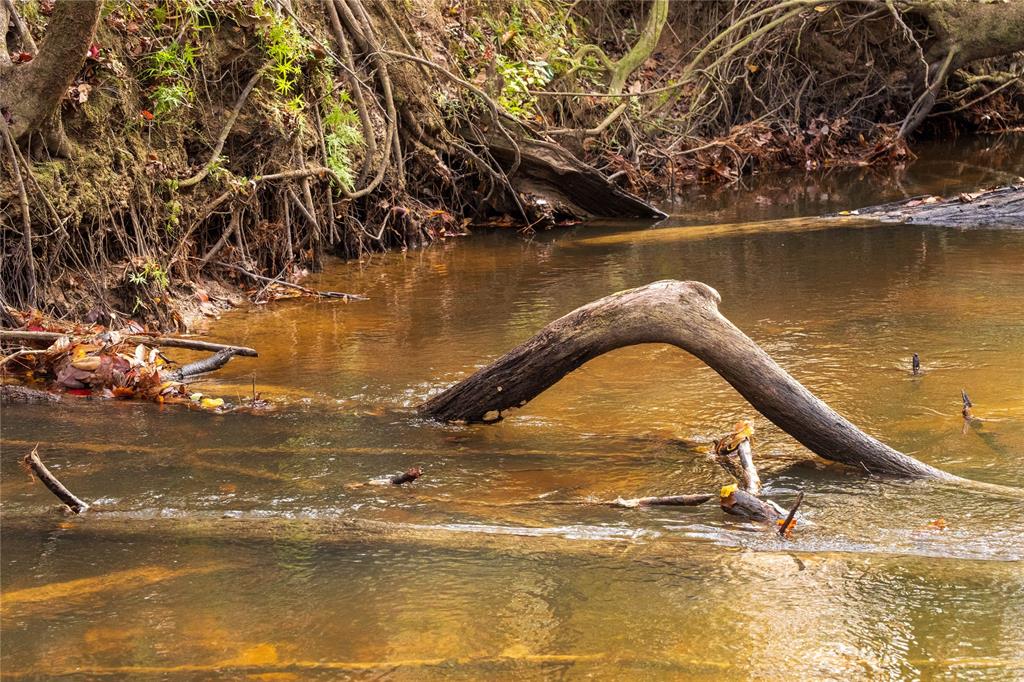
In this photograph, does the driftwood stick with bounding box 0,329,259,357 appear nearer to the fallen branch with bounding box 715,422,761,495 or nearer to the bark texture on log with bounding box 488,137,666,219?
the fallen branch with bounding box 715,422,761,495

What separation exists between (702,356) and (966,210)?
19.3 feet

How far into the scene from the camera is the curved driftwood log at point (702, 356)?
4.04m

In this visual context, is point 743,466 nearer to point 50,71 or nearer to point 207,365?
point 207,365

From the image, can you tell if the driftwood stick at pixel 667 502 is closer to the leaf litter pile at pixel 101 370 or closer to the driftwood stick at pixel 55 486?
the driftwood stick at pixel 55 486

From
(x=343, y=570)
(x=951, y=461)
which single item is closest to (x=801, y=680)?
(x=343, y=570)

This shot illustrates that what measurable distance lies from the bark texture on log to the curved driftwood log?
594cm

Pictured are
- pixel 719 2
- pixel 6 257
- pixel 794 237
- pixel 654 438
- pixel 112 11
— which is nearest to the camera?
pixel 654 438

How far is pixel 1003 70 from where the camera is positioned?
15422mm

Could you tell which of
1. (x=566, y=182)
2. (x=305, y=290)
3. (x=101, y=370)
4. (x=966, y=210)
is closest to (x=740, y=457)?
(x=101, y=370)

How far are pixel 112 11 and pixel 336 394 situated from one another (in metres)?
3.28

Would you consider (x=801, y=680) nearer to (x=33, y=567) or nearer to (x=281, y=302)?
(x=33, y=567)

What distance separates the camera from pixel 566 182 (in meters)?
10.6

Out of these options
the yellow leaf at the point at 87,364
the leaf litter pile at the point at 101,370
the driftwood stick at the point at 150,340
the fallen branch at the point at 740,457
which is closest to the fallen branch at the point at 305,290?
the driftwood stick at the point at 150,340

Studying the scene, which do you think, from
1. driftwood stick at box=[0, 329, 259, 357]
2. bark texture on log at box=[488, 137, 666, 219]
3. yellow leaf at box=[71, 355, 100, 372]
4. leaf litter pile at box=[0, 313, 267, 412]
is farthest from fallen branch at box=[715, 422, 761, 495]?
bark texture on log at box=[488, 137, 666, 219]
